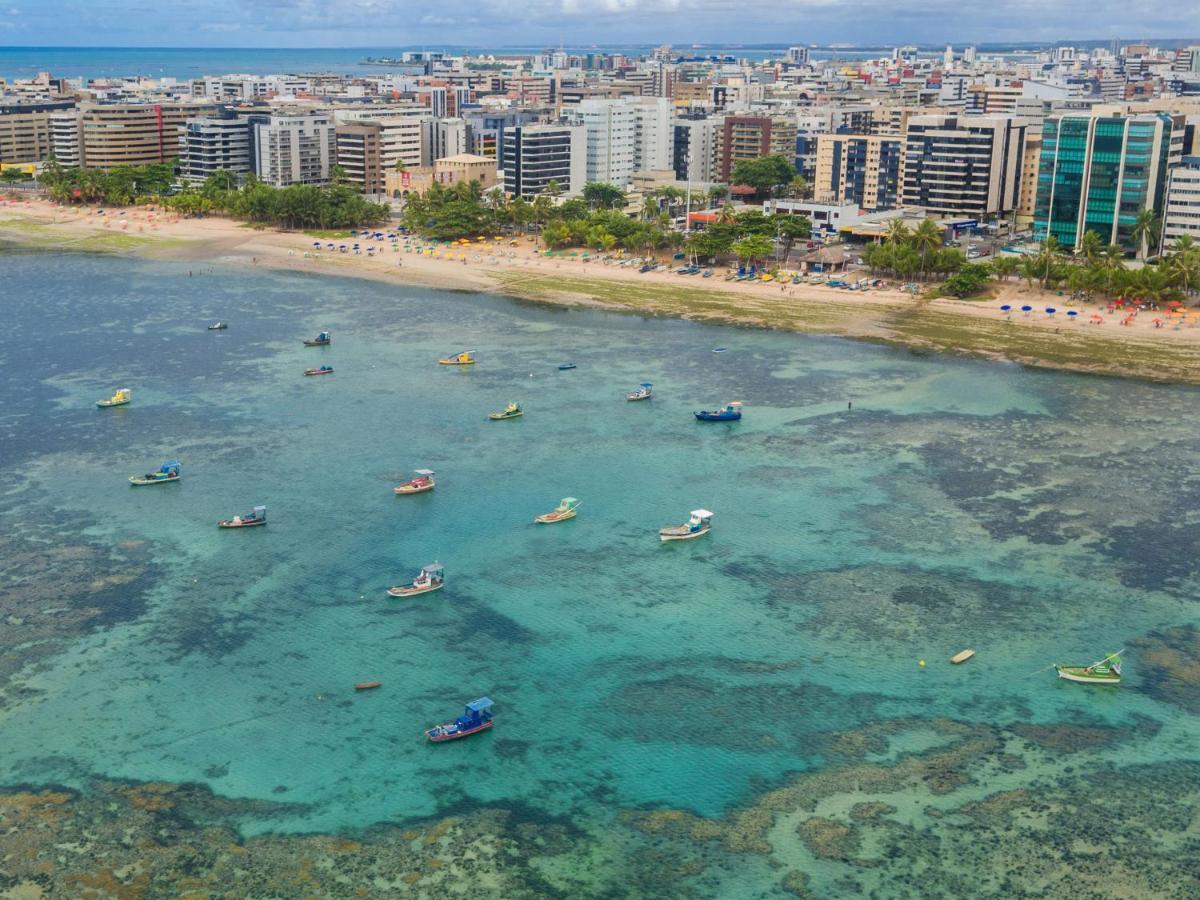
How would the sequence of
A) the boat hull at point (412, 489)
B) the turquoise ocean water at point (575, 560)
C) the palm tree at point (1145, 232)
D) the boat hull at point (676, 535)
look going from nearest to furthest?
the turquoise ocean water at point (575, 560), the boat hull at point (676, 535), the boat hull at point (412, 489), the palm tree at point (1145, 232)

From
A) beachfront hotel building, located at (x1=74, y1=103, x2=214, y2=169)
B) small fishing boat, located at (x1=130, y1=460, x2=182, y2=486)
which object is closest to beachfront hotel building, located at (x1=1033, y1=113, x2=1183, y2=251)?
small fishing boat, located at (x1=130, y1=460, x2=182, y2=486)

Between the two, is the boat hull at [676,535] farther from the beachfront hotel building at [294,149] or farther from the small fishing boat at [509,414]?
the beachfront hotel building at [294,149]

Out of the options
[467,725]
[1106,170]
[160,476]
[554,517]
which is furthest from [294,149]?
[467,725]

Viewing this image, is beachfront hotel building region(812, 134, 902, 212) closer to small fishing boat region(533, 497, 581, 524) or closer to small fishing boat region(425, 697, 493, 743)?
small fishing boat region(533, 497, 581, 524)

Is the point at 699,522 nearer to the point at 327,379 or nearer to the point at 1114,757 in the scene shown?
the point at 1114,757

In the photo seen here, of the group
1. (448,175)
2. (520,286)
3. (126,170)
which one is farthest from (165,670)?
(126,170)

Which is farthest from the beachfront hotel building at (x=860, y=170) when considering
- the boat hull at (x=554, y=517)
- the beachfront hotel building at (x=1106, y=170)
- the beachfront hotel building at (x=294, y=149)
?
the boat hull at (x=554, y=517)

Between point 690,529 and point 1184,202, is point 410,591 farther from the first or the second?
point 1184,202
